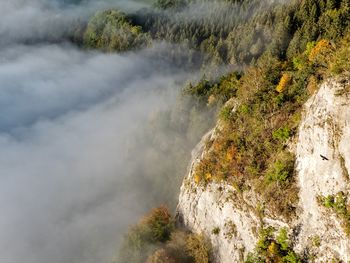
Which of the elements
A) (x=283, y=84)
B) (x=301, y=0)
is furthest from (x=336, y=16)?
(x=283, y=84)

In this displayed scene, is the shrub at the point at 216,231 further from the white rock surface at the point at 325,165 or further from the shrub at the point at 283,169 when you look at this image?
the white rock surface at the point at 325,165

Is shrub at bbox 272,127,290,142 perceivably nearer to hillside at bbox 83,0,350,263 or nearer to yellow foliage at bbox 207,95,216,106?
hillside at bbox 83,0,350,263

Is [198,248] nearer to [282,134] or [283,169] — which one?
[283,169]

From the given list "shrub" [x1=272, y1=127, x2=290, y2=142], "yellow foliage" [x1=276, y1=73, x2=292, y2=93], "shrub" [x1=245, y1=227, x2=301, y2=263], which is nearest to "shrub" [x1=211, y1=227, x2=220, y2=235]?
"shrub" [x1=245, y1=227, x2=301, y2=263]

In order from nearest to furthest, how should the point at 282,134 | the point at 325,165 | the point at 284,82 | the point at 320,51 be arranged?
the point at 325,165, the point at 282,134, the point at 320,51, the point at 284,82

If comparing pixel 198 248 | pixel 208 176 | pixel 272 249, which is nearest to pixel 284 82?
pixel 208 176
